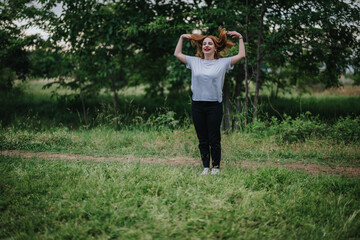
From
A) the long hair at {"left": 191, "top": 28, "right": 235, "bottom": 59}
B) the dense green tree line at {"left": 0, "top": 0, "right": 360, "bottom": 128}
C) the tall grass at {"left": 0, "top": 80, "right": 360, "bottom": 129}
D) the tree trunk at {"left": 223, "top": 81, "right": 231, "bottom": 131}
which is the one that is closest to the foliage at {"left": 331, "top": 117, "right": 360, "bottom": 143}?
the dense green tree line at {"left": 0, "top": 0, "right": 360, "bottom": 128}

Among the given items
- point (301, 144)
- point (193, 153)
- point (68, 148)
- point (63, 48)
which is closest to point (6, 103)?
point (63, 48)

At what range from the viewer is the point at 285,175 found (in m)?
3.88

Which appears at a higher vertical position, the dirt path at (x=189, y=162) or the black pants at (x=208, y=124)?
the black pants at (x=208, y=124)

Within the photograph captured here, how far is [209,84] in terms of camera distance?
3748 mm

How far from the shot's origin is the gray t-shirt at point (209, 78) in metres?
3.74

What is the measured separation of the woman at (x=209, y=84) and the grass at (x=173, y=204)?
559mm

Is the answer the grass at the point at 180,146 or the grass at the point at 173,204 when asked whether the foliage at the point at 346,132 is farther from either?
the grass at the point at 173,204

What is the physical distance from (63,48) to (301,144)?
796 centimetres

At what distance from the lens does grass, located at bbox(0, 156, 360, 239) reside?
2.69 m

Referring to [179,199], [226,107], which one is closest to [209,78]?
[179,199]

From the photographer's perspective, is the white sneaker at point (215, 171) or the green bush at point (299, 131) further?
the green bush at point (299, 131)

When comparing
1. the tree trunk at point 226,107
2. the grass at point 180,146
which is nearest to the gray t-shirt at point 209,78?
the grass at point 180,146

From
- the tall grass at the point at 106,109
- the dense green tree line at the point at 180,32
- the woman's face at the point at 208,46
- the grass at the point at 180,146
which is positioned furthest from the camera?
the tall grass at the point at 106,109

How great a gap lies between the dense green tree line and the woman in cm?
235
